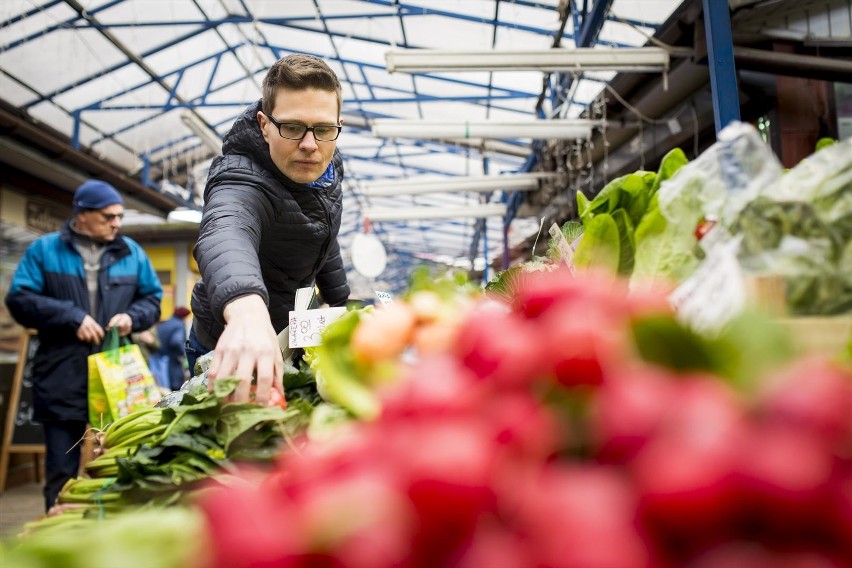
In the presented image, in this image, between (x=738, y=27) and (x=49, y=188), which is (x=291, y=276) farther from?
(x=49, y=188)

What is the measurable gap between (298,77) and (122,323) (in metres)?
1.98

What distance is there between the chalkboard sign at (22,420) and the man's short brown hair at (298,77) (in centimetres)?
461

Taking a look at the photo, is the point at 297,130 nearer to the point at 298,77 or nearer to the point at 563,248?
the point at 298,77

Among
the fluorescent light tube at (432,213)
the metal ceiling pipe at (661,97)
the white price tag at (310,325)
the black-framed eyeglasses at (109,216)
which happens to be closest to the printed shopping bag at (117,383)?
the black-framed eyeglasses at (109,216)

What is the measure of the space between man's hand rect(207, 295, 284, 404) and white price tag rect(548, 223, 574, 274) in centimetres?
52

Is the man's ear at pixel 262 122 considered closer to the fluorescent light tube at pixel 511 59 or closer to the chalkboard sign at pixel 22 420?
the fluorescent light tube at pixel 511 59

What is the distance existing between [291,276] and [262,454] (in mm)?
1282

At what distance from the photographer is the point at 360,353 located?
29.8 inches

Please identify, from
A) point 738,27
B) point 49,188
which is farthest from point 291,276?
point 49,188

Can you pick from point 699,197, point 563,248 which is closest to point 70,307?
point 563,248

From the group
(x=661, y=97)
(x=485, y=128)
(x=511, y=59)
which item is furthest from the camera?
(x=485, y=128)

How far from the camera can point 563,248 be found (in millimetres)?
1078

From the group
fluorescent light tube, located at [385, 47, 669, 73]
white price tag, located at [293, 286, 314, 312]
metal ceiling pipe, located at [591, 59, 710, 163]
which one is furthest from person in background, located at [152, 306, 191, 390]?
white price tag, located at [293, 286, 314, 312]

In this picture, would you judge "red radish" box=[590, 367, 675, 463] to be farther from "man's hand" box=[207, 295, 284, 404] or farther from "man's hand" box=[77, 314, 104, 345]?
"man's hand" box=[77, 314, 104, 345]
